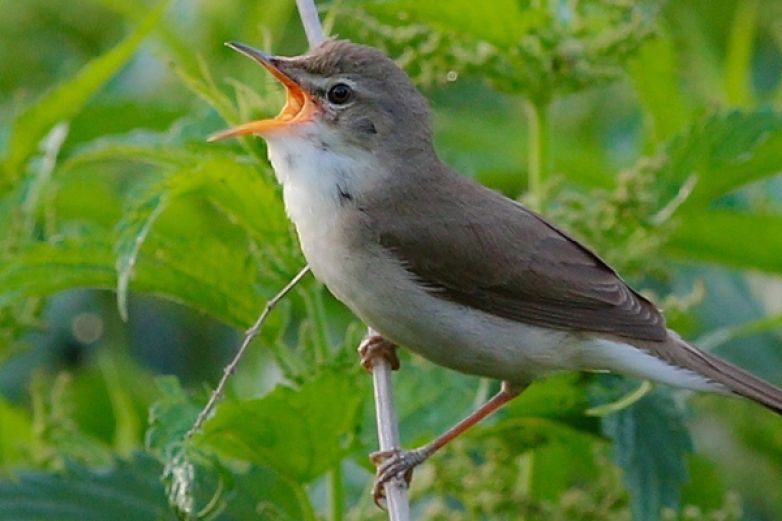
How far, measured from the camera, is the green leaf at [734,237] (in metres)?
3.88

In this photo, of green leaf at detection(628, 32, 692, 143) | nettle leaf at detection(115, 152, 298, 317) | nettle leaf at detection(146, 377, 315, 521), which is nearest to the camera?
nettle leaf at detection(146, 377, 315, 521)

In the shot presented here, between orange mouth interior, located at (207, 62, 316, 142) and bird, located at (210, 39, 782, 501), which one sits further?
bird, located at (210, 39, 782, 501)

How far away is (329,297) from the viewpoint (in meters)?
4.82

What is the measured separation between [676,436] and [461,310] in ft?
1.95

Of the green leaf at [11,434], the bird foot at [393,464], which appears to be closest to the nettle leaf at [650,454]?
the bird foot at [393,464]

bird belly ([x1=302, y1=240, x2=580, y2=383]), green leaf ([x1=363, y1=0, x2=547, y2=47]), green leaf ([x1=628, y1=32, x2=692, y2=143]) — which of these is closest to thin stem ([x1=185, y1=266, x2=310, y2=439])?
bird belly ([x1=302, y1=240, x2=580, y2=383])

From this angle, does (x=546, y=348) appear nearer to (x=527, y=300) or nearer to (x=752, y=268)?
(x=527, y=300)

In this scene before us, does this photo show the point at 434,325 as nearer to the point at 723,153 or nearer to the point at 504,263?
the point at 504,263

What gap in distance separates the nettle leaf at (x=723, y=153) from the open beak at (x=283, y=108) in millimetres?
820

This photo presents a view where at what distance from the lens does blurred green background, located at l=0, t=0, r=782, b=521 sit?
3184 millimetres

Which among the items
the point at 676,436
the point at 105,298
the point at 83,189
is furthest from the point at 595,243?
the point at 105,298

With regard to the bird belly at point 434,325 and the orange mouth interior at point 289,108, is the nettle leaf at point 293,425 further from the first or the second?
the orange mouth interior at point 289,108

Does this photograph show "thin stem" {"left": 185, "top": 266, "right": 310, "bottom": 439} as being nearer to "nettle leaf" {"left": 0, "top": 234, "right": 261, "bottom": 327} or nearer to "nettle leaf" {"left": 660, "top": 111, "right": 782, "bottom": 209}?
"nettle leaf" {"left": 0, "top": 234, "right": 261, "bottom": 327}

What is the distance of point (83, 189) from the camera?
4301mm
